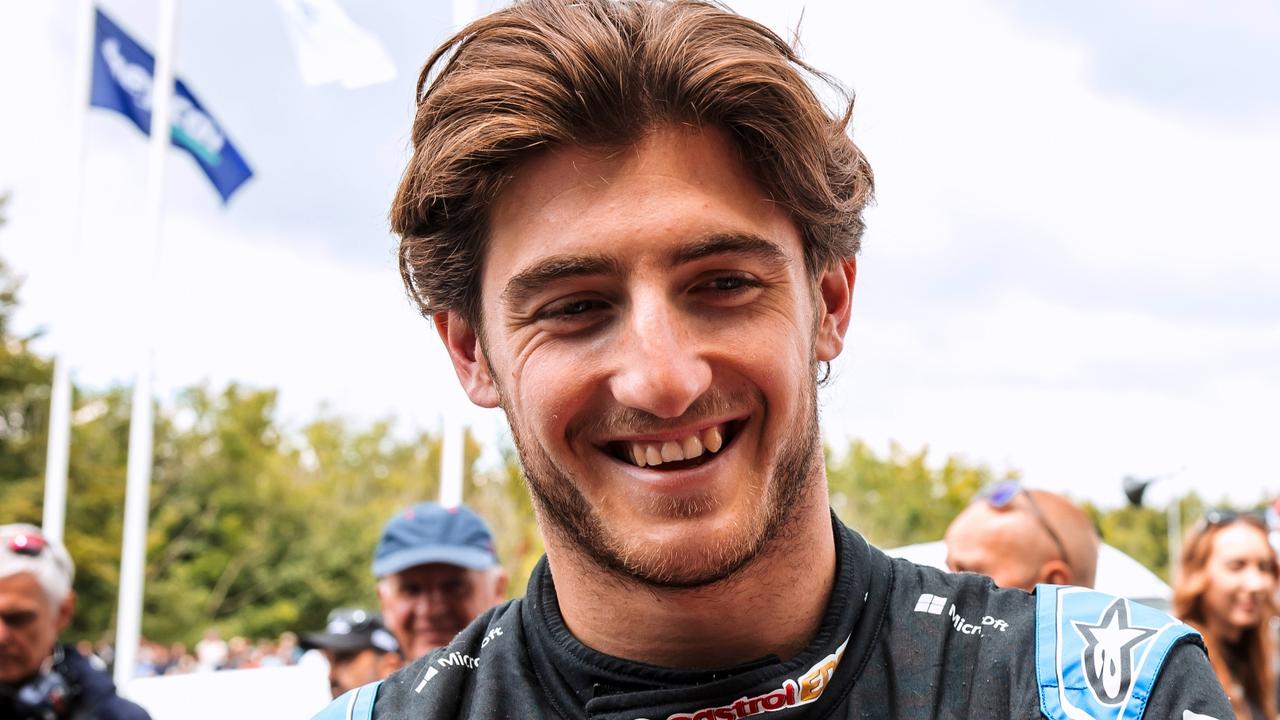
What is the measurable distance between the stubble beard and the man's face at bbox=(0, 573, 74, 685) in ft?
11.6

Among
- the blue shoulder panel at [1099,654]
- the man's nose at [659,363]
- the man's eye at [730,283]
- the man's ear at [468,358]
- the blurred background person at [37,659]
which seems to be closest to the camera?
the blue shoulder panel at [1099,654]

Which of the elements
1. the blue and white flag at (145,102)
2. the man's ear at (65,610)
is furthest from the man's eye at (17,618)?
the blue and white flag at (145,102)

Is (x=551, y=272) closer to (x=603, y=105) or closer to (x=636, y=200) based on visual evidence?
(x=636, y=200)

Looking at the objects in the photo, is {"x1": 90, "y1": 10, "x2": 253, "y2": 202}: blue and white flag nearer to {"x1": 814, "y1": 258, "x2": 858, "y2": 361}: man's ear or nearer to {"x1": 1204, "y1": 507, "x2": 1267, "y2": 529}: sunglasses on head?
{"x1": 1204, "y1": 507, "x2": 1267, "y2": 529}: sunglasses on head

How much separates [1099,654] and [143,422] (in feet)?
34.8

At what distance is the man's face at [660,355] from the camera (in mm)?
1804

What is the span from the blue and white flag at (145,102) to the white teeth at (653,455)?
11348 millimetres

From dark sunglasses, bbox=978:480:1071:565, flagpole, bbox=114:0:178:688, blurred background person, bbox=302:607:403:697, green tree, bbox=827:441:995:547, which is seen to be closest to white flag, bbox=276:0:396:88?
flagpole, bbox=114:0:178:688

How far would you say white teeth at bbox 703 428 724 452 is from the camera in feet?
6.00

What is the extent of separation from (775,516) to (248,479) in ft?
176

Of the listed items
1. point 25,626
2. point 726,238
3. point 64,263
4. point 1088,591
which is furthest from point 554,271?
point 64,263

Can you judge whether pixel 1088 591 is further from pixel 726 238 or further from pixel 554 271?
pixel 554 271

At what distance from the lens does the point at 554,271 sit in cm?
189

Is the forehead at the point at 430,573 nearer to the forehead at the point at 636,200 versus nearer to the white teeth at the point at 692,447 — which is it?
the forehead at the point at 636,200
